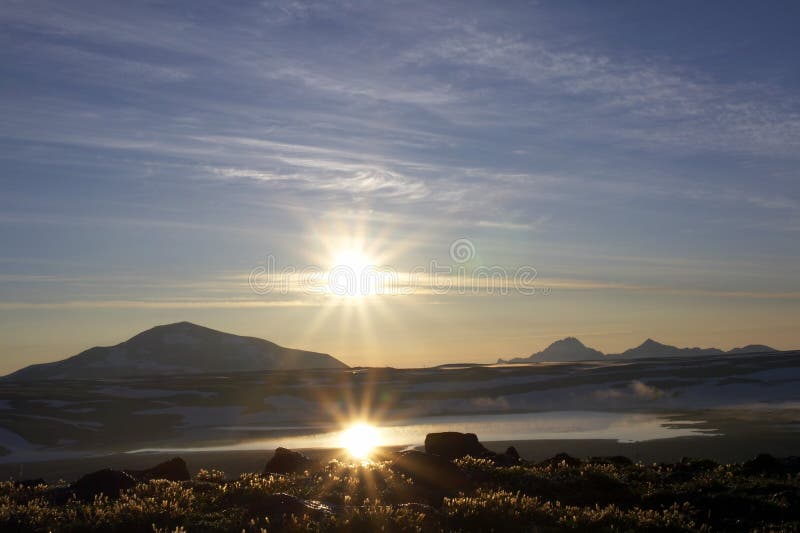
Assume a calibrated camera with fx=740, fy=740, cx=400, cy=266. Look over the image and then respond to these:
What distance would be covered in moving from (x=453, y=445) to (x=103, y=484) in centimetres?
1161

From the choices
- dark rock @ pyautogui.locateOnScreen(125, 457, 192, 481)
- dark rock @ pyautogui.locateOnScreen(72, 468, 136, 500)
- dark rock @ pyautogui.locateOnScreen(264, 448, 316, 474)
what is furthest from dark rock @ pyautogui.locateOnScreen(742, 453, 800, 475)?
dark rock @ pyautogui.locateOnScreen(72, 468, 136, 500)

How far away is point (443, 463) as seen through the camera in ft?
61.4

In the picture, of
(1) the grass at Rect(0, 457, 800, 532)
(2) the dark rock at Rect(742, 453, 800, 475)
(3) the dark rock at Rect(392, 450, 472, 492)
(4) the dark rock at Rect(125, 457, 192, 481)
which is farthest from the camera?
(4) the dark rock at Rect(125, 457, 192, 481)

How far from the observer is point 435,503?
16.3 meters

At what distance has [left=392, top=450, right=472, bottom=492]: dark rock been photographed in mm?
17703

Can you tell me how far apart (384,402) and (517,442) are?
1579 inches

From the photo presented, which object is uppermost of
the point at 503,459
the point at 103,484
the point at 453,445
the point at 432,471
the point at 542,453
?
the point at 103,484

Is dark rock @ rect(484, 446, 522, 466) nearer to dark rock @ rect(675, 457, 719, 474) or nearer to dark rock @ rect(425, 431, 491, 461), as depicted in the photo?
dark rock @ rect(425, 431, 491, 461)

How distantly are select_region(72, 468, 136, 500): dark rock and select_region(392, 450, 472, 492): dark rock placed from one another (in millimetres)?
6811

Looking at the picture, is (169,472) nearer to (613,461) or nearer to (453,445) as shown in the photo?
(453,445)

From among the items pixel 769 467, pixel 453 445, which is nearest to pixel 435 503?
pixel 453 445

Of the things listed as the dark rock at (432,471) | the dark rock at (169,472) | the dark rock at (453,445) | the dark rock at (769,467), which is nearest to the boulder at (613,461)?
the dark rock at (769,467)

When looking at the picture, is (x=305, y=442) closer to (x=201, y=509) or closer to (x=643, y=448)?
(x=643, y=448)

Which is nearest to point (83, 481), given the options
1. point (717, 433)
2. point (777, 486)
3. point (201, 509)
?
point (201, 509)
